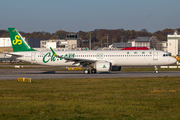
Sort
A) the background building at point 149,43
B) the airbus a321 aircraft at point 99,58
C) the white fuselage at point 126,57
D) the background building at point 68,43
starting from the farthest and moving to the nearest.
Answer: the background building at point 149,43 < the background building at point 68,43 < the white fuselage at point 126,57 < the airbus a321 aircraft at point 99,58

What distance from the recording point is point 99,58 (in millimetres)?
41656

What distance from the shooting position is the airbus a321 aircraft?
40.8 meters

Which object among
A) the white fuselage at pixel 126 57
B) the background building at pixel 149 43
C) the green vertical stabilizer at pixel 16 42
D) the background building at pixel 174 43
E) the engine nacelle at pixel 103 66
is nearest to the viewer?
the engine nacelle at pixel 103 66

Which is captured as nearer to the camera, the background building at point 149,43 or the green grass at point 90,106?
the green grass at point 90,106

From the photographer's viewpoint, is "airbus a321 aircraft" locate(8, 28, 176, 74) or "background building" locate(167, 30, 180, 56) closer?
"airbus a321 aircraft" locate(8, 28, 176, 74)

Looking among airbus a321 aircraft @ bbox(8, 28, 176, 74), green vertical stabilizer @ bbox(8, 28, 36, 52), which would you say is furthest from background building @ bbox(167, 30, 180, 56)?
green vertical stabilizer @ bbox(8, 28, 36, 52)

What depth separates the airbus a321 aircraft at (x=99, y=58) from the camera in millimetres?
40781

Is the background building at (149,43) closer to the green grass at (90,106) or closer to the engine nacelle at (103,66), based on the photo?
the engine nacelle at (103,66)

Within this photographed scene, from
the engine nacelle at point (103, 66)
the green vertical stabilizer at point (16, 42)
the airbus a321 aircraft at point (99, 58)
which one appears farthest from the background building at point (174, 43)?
the green vertical stabilizer at point (16, 42)

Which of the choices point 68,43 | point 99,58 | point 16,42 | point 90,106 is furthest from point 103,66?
point 68,43

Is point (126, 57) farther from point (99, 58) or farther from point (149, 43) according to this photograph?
point (149, 43)

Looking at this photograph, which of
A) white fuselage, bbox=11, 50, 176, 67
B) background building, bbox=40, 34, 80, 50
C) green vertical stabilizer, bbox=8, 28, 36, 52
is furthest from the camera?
background building, bbox=40, 34, 80, 50

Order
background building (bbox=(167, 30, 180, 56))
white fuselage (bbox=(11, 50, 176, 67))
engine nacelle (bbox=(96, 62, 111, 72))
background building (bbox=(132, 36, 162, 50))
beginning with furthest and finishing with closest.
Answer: background building (bbox=(132, 36, 162, 50)) < background building (bbox=(167, 30, 180, 56)) < white fuselage (bbox=(11, 50, 176, 67)) < engine nacelle (bbox=(96, 62, 111, 72))

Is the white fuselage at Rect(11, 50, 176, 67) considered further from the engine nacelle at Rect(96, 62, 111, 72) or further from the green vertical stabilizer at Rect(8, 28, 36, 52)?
the green vertical stabilizer at Rect(8, 28, 36, 52)
